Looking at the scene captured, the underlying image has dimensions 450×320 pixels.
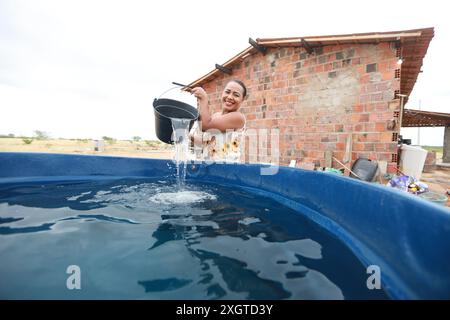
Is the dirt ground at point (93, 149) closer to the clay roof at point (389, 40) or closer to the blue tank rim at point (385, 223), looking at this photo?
the clay roof at point (389, 40)

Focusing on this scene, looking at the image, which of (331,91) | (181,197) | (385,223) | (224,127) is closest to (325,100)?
(331,91)

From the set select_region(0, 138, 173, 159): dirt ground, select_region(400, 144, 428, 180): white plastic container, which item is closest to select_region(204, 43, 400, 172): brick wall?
select_region(400, 144, 428, 180): white plastic container

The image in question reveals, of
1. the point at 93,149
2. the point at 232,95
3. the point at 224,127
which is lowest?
the point at 93,149

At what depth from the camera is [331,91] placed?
4.28 m

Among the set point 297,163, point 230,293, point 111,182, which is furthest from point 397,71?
point 111,182

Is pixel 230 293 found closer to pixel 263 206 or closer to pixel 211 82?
pixel 263 206

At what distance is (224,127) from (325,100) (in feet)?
7.58

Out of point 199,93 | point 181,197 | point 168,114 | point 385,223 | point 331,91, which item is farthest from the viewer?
point 331,91

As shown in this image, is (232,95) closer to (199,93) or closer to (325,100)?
(199,93)

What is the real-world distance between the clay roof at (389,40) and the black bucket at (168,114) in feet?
8.73

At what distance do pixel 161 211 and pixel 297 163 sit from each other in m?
3.52

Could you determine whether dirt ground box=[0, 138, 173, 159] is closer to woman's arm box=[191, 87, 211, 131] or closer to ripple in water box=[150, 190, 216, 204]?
woman's arm box=[191, 87, 211, 131]

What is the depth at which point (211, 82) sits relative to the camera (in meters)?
6.84

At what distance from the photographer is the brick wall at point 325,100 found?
3.68 meters
